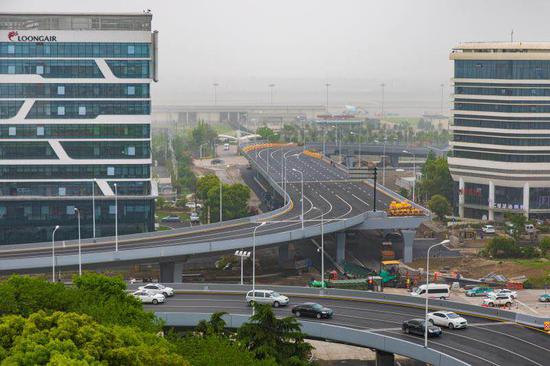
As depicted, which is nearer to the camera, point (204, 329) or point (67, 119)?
point (204, 329)

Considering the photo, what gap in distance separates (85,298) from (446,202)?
54.7 meters

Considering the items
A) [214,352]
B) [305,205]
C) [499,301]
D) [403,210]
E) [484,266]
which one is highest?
[214,352]

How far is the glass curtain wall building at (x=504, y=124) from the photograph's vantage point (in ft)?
285

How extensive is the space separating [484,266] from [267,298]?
28.0 m

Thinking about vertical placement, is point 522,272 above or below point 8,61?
below

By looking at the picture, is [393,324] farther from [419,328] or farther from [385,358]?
[419,328]

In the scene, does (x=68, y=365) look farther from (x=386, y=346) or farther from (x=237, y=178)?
(x=237, y=178)

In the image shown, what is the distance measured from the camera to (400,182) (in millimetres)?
113688

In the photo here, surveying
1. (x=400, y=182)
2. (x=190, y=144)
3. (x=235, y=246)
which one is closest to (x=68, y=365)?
(x=235, y=246)

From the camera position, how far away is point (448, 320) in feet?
137

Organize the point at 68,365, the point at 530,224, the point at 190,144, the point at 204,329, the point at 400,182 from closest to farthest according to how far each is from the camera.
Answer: the point at 68,365 → the point at 204,329 → the point at 530,224 → the point at 400,182 → the point at 190,144

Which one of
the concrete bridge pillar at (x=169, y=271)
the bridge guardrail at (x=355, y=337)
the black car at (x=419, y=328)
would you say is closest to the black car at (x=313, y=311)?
the bridge guardrail at (x=355, y=337)

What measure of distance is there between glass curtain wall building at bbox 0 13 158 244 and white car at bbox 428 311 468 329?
33.1 metres

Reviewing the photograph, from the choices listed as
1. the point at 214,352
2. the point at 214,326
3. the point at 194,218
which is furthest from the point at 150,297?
the point at 194,218
